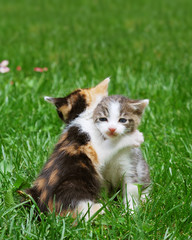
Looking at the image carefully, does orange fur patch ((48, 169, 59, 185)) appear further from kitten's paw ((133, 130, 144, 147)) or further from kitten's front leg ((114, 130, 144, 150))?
kitten's paw ((133, 130, 144, 147))

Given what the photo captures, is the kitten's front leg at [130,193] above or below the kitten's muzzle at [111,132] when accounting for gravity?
below

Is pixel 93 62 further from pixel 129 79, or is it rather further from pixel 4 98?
pixel 4 98

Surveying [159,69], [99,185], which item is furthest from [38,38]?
[99,185]

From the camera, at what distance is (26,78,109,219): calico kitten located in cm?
285

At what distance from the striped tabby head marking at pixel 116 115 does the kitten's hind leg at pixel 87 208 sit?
53cm

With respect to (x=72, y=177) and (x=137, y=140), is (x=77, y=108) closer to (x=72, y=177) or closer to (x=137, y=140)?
(x=137, y=140)

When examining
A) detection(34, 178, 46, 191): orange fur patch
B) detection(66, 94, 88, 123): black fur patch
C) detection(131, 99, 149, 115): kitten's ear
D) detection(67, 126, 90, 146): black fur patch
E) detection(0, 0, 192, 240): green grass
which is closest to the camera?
detection(0, 0, 192, 240): green grass

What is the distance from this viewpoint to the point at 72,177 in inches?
116

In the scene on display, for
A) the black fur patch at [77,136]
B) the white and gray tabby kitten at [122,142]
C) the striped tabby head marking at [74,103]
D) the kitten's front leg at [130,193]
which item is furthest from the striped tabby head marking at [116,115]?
the kitten's front leg at [130,193]

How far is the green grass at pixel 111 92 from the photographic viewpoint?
9.12 ft

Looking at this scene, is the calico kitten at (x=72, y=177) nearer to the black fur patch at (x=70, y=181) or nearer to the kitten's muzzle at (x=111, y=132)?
the black fur patch at (x=70, y=181)

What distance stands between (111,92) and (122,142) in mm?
2515

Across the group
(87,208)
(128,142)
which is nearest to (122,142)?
(128,142)

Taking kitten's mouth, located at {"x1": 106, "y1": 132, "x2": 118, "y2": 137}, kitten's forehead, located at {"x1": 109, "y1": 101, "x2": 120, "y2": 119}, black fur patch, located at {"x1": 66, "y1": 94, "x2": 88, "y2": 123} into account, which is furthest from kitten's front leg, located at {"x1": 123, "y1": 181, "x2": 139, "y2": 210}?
black fur patch, located at {"x1": 66, "y1": 94, "x2": 88, "y2": 123}
